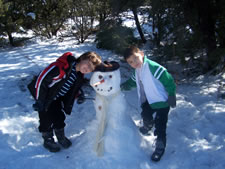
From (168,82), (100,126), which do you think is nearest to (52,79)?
(100,126)

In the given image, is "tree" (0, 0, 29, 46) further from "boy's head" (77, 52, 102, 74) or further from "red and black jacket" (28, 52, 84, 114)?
"boy's head" (77, 52, 102, 74)

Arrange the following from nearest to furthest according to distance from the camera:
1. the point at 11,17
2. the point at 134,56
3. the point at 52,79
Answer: the point at 52,79, the point at 134,56, the point at 11,17

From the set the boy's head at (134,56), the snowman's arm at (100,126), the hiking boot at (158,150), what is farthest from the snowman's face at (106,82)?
the hiking boot at (158,150)

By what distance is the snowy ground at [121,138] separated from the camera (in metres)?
2.54

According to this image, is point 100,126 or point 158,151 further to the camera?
point 100,126

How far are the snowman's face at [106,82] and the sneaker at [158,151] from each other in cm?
86

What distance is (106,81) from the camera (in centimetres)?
263

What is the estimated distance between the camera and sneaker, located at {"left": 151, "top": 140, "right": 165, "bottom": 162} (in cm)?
261

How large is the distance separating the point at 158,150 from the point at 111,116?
707mm

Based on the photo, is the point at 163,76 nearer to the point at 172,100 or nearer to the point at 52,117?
the point at 172,100

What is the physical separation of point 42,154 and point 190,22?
359cm

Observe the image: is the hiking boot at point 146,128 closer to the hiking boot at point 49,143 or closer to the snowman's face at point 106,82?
the snowman's face at point 106,82

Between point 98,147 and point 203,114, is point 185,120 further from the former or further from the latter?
point 98,147

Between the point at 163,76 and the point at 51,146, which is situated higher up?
the point at 163,76
